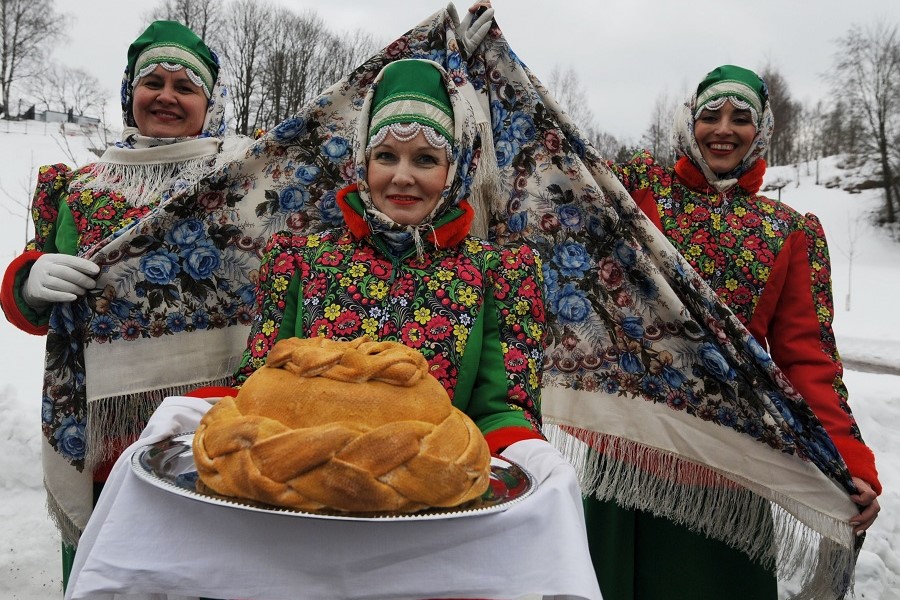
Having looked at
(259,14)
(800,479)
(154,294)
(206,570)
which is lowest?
(800,479)

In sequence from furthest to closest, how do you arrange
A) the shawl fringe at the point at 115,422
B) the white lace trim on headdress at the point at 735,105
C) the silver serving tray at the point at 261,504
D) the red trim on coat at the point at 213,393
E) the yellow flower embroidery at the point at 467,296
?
1. the white lace trim on headdress at the point at 735,105
2. the shawl fringe at the point at 115,422
3. the yellow flower embroidery at the point at 467,296
4. the red trim on coat at the point at 213,393
5. the silver serving tray at the point at 261,504

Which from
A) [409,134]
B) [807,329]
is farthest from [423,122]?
[807,329]

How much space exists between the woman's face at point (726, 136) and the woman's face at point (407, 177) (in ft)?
4.43

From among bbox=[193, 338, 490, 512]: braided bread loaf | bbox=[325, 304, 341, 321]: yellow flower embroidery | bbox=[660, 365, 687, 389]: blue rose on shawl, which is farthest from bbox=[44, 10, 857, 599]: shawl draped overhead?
bbox=[193, 338, 490, 512]: braided bread loaf

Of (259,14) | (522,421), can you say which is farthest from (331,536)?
(259,14)

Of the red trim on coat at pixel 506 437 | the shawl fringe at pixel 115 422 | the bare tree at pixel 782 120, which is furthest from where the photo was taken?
the bare tree at pixel 782 120

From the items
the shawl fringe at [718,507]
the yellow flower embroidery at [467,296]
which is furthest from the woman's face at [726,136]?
the yellow flower embroidery at [467,296]

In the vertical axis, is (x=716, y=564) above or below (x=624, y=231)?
below

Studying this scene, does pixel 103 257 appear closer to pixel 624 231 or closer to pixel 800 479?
pixel 624 231

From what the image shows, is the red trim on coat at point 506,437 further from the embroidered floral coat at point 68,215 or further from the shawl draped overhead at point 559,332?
the embroidered floral coat at point 68,215

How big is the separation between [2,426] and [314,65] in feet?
60.7

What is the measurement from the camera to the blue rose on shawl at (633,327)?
2318mm

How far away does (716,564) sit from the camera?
247 centimetres

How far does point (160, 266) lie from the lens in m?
2.15
